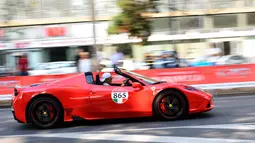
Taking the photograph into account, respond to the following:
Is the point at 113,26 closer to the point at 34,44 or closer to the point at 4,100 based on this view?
the point at 34,44

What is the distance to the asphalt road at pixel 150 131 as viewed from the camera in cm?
650

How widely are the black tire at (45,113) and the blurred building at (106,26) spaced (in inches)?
650

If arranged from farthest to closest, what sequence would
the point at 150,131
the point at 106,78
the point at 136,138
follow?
1. the point at 106,78
2. the point at 150,131
3. the point at 136,138

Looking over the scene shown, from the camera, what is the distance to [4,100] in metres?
14.0

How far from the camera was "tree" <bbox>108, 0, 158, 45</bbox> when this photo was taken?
2136cm

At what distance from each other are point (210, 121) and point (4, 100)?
27.6ft

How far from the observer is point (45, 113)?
8086 mm

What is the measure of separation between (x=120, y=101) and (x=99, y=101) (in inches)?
15.7

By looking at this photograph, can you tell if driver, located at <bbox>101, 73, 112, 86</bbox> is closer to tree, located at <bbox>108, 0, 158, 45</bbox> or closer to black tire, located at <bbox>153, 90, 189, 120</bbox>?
black tire, located at <bbox>153, 90, 189, 120</bbox>

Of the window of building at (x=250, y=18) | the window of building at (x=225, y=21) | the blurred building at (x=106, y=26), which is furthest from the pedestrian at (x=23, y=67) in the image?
the window of building at (x=250, y=18)

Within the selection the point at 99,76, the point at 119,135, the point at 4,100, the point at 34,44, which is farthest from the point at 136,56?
the point at 119,135

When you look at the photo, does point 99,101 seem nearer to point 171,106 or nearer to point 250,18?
point 171,106

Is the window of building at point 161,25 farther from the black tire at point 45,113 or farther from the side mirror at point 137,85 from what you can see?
the black tire at point 45,113

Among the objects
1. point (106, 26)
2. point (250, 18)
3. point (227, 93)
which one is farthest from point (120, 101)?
point (250, 18)
